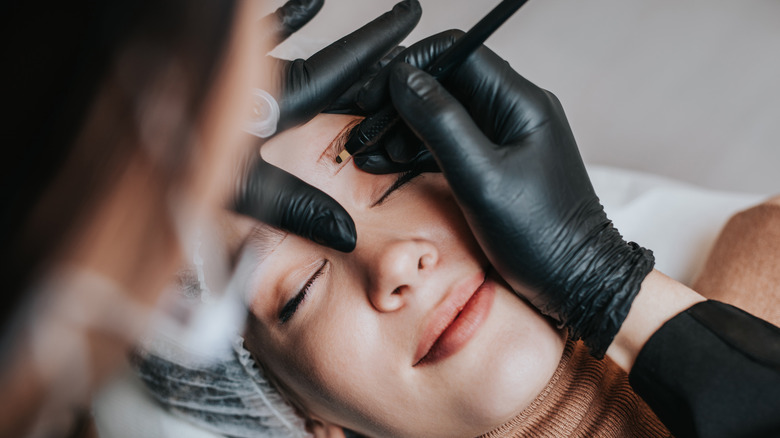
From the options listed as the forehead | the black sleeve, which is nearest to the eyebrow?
the forehead

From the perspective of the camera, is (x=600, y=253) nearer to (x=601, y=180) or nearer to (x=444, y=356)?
(x=444, y=356)

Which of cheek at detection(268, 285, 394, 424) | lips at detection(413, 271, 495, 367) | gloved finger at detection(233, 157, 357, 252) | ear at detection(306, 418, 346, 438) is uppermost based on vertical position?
gloved finger at detection(233, 157, 357, 252)

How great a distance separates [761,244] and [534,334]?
60 cm

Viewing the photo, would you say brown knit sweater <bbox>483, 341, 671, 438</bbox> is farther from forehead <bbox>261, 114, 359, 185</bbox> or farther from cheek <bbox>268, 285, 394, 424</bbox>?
forehead <bbox>261, 114, 359, 185</bbox>

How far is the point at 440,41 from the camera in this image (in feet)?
2.83

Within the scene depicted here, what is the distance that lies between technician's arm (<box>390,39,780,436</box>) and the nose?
91mm

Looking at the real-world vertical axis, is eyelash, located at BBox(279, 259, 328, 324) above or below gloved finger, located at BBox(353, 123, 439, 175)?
below

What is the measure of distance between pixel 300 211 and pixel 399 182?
7.8 inches

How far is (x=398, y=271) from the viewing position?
2.23 feet

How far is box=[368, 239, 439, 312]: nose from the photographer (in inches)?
27.0

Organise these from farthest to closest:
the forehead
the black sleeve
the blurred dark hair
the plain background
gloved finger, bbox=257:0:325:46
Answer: the plain background, gloved finger, bbox=257:0:325:46, the forehead, the black sleeve, the blurred dark hair

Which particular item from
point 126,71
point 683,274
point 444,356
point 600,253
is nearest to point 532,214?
point 600,253

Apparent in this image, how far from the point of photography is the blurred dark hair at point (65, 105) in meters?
0.30

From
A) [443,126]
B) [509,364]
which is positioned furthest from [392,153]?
[509,364]
